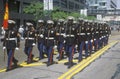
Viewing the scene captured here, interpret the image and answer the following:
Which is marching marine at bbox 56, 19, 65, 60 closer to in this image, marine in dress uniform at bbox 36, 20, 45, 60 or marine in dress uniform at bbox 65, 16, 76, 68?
marine in dress uniform at bbox 36, 20, 45, 60

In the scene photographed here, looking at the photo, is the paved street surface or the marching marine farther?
the marching marine

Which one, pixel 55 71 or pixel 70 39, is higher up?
pixel 70 39

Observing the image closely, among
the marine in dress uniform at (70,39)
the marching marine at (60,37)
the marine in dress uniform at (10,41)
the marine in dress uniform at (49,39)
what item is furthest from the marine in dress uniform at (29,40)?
the marching marine at (60,37)

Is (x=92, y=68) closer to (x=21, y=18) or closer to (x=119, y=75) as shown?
(x=119, y=75)

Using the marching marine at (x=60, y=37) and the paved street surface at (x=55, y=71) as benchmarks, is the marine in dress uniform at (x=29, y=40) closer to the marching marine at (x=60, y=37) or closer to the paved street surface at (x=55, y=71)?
the paved street surface at (x=55, y=71)

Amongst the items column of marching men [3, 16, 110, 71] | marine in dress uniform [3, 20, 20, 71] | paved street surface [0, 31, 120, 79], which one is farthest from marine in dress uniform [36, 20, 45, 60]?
marine in dress uniform [3, 20, 20, 71]

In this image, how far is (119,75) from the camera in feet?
42.5

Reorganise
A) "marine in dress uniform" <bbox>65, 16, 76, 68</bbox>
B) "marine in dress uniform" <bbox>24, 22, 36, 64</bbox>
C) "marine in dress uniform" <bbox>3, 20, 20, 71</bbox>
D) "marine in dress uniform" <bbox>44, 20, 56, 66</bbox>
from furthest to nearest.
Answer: "marine in dress uniform" <bbox>24, 22, 36, 64</bbox> → "marine in dress uniform" <bbox>44, 20, 56, 66</bbox> → "marine in dress uniform" <bbox>65, 16, 76, 68</bbox> → "marine in dress uniform" <bbox>3, 20, 20, 71</bbox>

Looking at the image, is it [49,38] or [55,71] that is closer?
[55,71]

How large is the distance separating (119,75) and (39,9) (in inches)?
1574

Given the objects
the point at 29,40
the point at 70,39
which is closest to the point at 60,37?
the point at 29,40

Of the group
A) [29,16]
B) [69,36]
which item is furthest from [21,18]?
[69,36]

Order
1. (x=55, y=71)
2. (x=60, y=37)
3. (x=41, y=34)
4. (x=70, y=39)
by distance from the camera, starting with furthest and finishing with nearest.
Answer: (x=60, y=37) → (x=41, y=34) → (x=70, y=39) → (x=55, y=71)

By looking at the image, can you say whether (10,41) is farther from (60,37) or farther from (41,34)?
(60,37)
